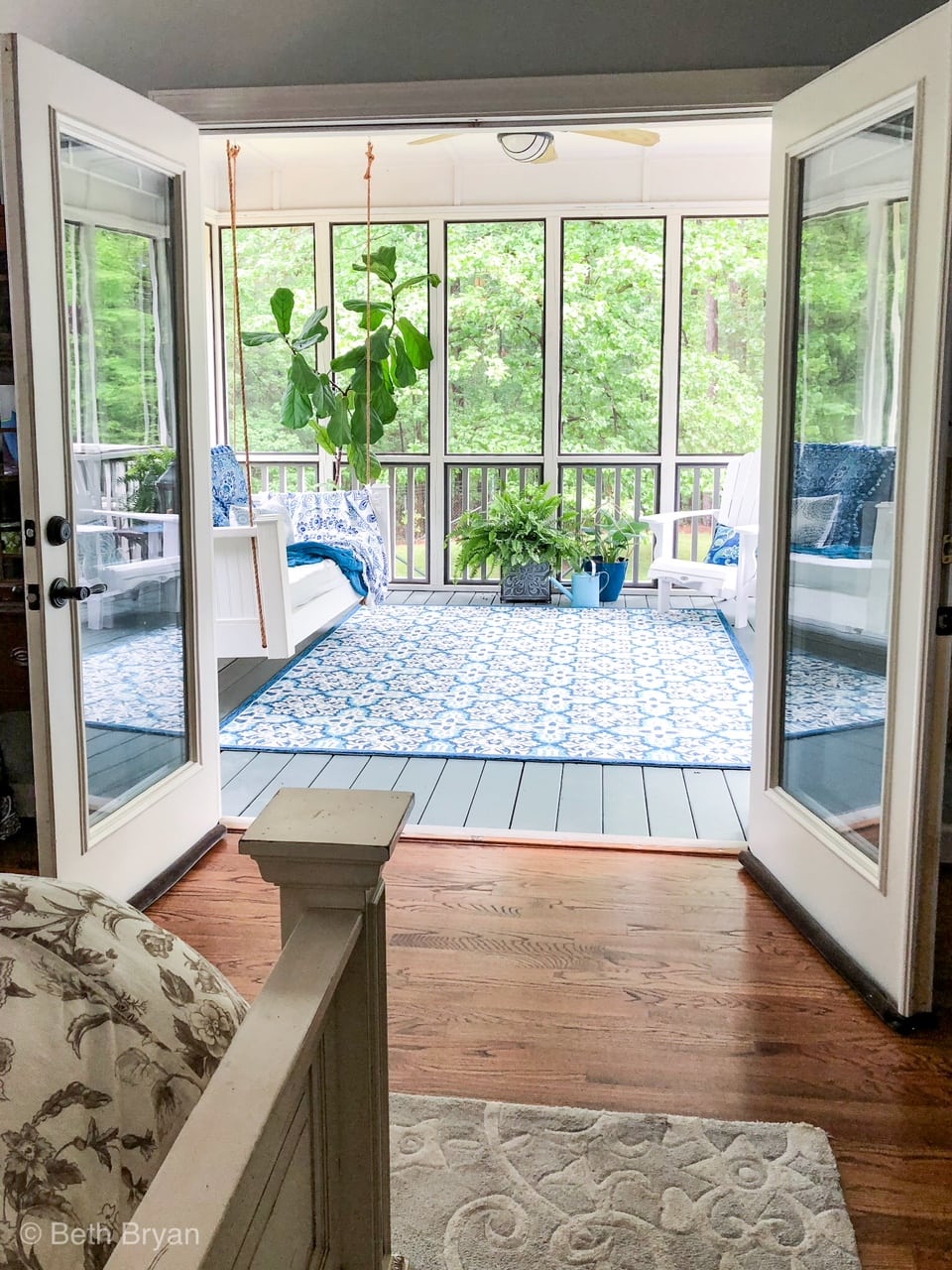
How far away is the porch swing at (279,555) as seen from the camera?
508 centimetres

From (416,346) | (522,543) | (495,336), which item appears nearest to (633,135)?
(416,346)

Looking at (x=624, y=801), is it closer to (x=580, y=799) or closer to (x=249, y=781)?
(x=580, y=799)

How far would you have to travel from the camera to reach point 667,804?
384 centimetres

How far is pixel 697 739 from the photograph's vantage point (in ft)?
14.9

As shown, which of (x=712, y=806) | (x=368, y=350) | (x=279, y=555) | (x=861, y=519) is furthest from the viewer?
(x=368, y=350)

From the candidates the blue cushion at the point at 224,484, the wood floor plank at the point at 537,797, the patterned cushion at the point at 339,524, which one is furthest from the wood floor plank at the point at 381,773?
the patterned cushion at the point at 339,524

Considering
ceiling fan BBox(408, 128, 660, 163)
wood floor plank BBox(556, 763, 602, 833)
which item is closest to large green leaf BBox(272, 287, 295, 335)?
Result: ceiling fan BBox(408, 128, 660, 163)

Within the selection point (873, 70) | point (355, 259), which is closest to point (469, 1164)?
point (873, 70)

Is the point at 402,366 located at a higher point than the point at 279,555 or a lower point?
higher

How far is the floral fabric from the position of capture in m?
0.79

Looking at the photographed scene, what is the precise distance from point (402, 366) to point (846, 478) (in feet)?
14.5

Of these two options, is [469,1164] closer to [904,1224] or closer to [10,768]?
[904,1224]

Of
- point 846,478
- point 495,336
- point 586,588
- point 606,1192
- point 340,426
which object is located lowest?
point 606,1192

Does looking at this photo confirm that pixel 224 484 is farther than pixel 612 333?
No
